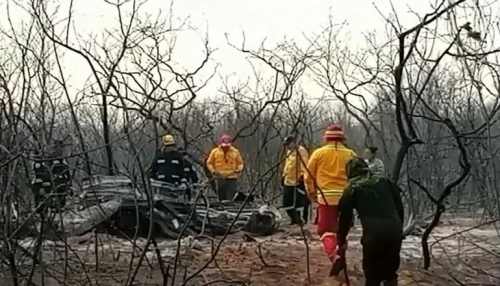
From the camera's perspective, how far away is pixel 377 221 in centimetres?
735

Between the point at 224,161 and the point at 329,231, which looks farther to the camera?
the point at 224,161

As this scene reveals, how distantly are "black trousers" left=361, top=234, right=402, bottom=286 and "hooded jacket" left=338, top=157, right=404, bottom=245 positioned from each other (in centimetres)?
4

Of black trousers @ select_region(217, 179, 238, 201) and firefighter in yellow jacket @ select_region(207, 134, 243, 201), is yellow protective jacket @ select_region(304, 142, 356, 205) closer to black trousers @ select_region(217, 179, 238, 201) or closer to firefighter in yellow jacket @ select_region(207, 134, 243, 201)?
firefighter in yellow jacket @ select_region(207, 134, 243, 201)

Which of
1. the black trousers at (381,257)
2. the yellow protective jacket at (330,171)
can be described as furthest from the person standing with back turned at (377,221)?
the yellow protective jacket at (330,171)

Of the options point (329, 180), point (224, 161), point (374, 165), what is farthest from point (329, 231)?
point (224, 161)

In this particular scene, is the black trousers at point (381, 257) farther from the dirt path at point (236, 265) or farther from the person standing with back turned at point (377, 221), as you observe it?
the dirt path at point (236, 265)

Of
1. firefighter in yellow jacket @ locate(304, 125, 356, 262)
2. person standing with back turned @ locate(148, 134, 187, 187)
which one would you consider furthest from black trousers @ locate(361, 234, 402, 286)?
person standing with back turned @ locate(148, 134, 187, 187)

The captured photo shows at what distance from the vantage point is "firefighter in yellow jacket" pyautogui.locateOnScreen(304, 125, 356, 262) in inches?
363

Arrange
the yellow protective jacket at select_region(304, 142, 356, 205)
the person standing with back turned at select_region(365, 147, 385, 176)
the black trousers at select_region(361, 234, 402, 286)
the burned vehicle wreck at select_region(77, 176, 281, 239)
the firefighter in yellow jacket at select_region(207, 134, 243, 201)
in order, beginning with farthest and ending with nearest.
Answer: the firefighter in yellow jacket at select_region(207, 134, 243, 201)
the burned vehicle wreck at select_region(77, 176, 281, 239)
the yellow protective jacket at select_region(304, 142, 356, 205)
the person standing with back turned at select_region(365, 147, 385, 176)
the black trousers at select_region(361, 234, 402, 286)

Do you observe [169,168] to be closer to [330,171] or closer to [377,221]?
[330,171]

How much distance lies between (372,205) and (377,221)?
17 centimetres

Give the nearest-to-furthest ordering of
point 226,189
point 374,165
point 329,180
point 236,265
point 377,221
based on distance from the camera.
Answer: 1. point 377,221
2. point 374,165
3. point 329,180
4. point 236,265
5. point 226,189

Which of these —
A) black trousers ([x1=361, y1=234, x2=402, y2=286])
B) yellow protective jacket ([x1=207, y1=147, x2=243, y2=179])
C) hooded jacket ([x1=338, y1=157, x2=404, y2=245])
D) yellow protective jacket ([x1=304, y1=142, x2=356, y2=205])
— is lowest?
black trousers ([x1=361, y1=234, x2=402, y2=286])

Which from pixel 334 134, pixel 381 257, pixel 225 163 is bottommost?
pixel 381 257
